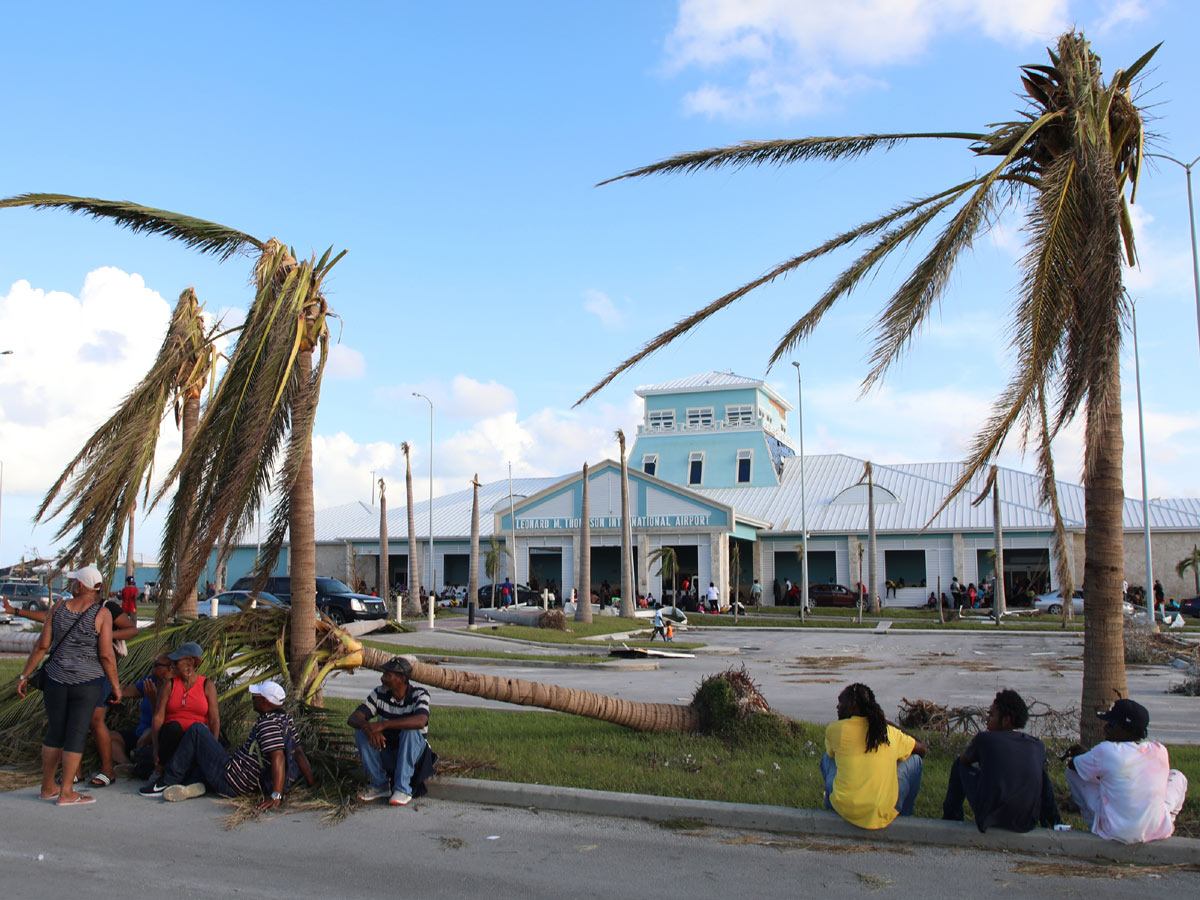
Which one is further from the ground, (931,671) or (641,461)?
(641,461)

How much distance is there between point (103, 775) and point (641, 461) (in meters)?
48.2

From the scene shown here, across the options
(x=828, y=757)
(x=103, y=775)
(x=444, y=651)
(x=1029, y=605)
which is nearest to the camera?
(x=828, y=757)

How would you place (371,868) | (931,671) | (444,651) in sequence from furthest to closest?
1. (444,651)
2. (931,671)
3. (371,868)

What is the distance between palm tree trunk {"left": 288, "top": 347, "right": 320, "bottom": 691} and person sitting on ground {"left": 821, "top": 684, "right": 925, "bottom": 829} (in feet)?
14.1

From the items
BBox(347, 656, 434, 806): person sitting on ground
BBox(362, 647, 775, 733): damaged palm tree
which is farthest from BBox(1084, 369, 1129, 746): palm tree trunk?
BBox(347, 656, 434, 806): person sitting on ground

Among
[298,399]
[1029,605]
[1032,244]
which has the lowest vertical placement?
[1029,605]

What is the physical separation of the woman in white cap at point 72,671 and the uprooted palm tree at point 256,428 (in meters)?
0.53

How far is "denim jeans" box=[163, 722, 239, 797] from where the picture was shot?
730 cm

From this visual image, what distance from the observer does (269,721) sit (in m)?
7.14

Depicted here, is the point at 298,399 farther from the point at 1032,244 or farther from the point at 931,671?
the point at 931,671

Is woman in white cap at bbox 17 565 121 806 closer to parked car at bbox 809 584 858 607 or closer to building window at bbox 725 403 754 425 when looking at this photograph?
parked car at bbox 809 584 858 607

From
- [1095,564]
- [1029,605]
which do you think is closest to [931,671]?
[1095,564]

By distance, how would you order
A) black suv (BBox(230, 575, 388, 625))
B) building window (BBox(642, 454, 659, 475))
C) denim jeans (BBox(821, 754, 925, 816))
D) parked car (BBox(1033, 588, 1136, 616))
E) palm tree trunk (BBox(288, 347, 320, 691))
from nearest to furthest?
denim jeans (BBox(821, 754, 925, 816)) < palm tree trunk (BBox(288, 347, 320, 691)) < black suv (BBox(230, 575, 388, 625)) < parked car (BBox(1033, 588, 1136, 616)) < building window (BBox(642, 454, 659, 475))

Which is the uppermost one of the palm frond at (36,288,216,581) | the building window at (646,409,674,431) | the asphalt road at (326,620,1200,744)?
the building window at (646,409,674,431)
